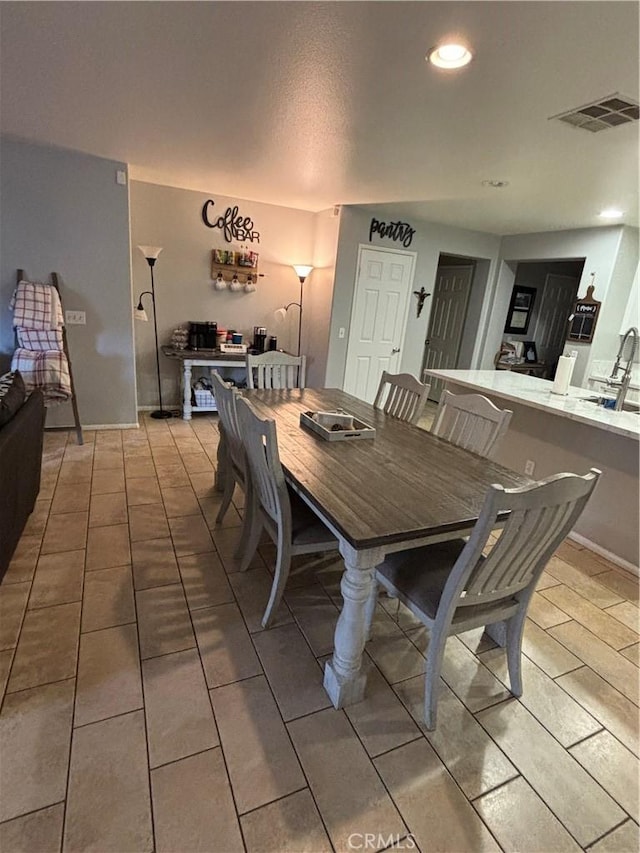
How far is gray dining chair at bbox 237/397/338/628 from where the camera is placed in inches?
65.6

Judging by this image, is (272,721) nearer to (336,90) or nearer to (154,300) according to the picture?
(336,90)

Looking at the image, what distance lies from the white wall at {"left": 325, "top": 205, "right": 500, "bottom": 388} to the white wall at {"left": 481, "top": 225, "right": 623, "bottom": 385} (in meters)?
0.17

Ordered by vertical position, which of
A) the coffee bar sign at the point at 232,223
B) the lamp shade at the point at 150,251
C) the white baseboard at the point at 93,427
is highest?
the coffee bar sign at the point at 232,223

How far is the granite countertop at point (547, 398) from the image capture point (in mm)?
2443

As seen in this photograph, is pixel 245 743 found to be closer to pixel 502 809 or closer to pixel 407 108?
pixel 502 809

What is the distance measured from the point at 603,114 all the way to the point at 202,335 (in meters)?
3.76

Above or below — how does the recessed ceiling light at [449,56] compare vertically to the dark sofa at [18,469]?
above

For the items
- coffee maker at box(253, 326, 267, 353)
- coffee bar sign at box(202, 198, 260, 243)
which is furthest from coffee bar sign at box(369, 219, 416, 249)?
coffee maker at box(253, 326, 267, 353)

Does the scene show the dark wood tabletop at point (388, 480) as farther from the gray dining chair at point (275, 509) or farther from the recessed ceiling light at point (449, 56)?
the recessed ceiling light at point (449, 56)

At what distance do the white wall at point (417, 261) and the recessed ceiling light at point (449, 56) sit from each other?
291 centimetres

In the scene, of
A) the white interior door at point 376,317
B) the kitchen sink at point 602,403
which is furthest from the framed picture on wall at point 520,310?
the kitchen sink at point 602,403

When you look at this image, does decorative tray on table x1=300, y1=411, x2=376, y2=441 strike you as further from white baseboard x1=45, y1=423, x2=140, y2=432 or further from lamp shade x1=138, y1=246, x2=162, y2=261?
lamp shade x1=138, y1=246, x2=162, y2=261

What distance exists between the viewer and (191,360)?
4535mm

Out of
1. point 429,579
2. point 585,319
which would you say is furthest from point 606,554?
point 585,319
